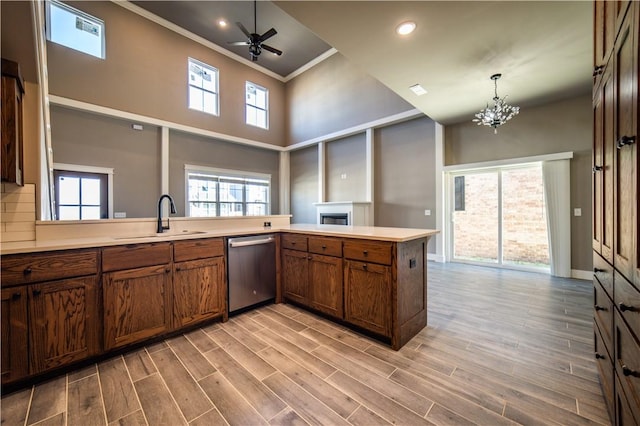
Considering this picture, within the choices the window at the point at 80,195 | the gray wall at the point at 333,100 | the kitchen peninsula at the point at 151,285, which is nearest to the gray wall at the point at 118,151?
the window at the point at 80,195

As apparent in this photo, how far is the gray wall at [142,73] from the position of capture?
16.3ft

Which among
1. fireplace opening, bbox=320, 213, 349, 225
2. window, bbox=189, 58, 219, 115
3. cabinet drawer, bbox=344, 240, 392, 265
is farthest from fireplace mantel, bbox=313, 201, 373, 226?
window, bbox=189, 58, 219, 115

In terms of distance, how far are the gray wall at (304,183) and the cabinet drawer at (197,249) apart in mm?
5309

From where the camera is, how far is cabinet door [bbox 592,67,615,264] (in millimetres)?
1261

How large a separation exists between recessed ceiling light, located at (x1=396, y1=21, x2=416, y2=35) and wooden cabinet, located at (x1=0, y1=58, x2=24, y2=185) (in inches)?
123

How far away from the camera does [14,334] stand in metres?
1.61

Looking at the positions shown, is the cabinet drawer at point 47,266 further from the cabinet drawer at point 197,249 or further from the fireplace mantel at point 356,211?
the fireplace mantel at point 356,211

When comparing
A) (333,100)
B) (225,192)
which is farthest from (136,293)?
(333,100)

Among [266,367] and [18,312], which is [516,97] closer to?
[266,367]

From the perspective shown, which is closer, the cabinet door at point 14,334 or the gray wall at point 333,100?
the cabinet door at point 14,334

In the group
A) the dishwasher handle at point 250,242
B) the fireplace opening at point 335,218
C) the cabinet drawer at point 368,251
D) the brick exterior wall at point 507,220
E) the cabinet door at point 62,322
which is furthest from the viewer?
the fireplace opening at point 335,218

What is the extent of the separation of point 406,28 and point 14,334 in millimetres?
3919

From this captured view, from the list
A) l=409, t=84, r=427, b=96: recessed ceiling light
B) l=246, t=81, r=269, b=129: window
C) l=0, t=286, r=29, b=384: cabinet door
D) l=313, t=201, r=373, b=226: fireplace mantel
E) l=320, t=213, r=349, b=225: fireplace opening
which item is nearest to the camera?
l=0, t=286, r=29, b=384: cabinet door

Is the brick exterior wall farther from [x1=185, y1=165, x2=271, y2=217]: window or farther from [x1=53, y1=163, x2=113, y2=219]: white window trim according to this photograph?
[x1=53, y1=163, x2=113, y2=219]: white window trim
